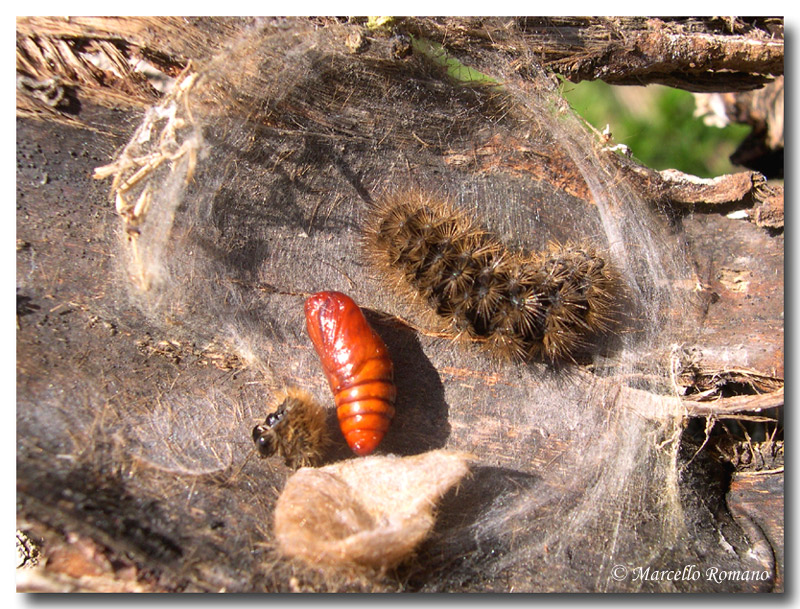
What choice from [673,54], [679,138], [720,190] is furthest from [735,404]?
[679,138]

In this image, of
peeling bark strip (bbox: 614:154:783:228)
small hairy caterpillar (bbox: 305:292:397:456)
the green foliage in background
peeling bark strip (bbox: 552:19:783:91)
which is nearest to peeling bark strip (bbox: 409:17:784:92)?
peeling bark strip (bbox: 552:19:783:91)

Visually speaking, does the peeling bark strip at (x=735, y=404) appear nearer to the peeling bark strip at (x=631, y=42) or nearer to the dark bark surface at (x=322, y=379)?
the dark bark surface at (x=322, y=379)

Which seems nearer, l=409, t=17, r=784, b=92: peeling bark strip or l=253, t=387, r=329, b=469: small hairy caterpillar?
l=253, t=387, r=329, b=469: small hairy caterpillar

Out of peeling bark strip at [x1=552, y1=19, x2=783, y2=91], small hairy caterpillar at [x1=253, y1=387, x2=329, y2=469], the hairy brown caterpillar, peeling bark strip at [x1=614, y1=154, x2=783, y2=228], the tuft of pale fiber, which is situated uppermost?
peeling bark strip at [x1=552, y1=19, x2=783, y2=91]

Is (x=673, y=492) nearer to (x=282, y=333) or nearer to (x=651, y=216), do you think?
(x=651, y=216)

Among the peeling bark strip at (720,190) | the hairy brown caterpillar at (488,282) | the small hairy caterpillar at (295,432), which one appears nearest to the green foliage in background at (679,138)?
the peeling bark strip at (720,190)

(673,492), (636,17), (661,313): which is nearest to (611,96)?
(636,17)

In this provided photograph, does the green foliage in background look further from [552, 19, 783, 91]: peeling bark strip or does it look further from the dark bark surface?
the dark bark surface
